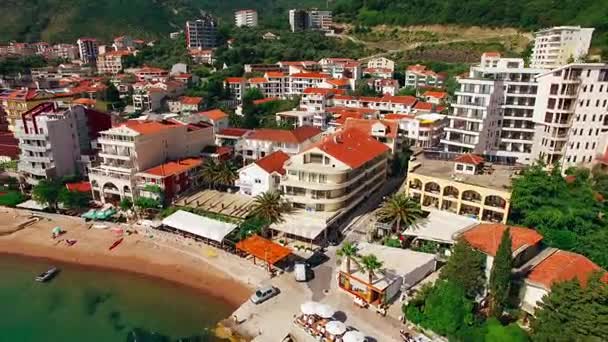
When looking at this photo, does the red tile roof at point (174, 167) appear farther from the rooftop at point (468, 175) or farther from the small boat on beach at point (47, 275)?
the rooftop at point (468, 175)

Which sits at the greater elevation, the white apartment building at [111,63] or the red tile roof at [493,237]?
the white apartment building at [111,63]

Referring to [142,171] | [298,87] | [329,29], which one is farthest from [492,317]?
[329,29]

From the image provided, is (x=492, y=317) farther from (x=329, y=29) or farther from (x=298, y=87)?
(x=329, y=29)

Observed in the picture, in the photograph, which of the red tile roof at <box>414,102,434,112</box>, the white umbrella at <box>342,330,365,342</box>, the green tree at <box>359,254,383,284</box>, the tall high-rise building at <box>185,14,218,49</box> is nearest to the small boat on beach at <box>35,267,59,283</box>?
the white umbrella at <box>342,330,365,342</box>

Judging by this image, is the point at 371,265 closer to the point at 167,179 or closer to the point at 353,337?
the point at 353,337

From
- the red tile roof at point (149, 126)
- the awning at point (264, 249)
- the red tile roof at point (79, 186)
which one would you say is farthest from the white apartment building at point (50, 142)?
the awning at point (264, 249)

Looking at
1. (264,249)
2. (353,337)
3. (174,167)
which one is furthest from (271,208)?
(353,337)
